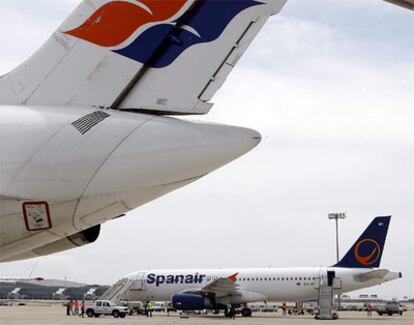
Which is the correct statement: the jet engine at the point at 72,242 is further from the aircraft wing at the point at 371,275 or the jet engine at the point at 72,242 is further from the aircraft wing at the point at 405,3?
the aircraft wing at the point at 371,275

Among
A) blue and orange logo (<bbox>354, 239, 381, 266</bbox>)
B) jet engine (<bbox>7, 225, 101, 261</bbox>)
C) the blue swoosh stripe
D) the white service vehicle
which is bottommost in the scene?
jet engine (<bbox>7, 225, 101, 261</bbox>)

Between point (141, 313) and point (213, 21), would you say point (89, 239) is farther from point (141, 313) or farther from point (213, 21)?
point (141, 313)

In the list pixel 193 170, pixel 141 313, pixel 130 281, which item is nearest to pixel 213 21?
pixel 193 170

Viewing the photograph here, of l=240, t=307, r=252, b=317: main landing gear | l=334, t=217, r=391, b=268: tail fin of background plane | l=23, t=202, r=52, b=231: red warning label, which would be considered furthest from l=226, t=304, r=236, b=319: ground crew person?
l=23, t=202, r=52, b=231: red warning label

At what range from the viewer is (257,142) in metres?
6.69

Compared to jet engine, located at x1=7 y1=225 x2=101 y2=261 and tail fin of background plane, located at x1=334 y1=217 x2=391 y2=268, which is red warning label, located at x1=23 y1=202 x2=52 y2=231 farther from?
tail fin of background plane, located at x1=334 y1=217 x2=391 y2=268

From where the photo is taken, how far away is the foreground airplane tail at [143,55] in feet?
23.0

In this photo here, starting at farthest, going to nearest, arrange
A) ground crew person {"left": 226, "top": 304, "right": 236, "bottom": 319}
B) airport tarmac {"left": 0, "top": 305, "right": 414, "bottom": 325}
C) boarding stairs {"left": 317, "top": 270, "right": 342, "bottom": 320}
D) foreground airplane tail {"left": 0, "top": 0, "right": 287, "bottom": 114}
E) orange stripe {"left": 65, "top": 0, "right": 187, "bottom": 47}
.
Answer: ground crew person {"left": 226, "top": 304, "right": 236, "bottom": 319} < boarding stairs {"left": 317, "top": 270, "right": 342, "bottom": 320} < airport tarmac {"left": 0, "top": 305, "right": 414, "bottom": 325} < orange stripe {"left": 65, "top": 0, "right": 187, "bottom": 47} < foreground airplane tail {"left": 0, "top": 0, "right": 287, "bottom": 114}

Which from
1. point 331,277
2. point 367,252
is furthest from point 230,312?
point 367,252

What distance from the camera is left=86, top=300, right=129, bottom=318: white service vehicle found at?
39.4 metres

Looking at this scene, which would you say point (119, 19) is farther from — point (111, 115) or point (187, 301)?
point (187, 301)

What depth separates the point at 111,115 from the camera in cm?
698

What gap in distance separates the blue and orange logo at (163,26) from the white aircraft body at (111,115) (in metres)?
0.01

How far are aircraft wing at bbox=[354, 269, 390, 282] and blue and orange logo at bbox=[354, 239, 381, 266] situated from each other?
1.09 m
